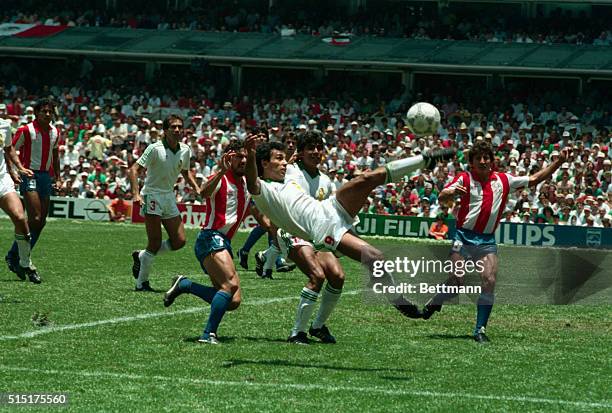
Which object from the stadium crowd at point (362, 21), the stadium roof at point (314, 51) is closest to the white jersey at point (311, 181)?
the stadium roof at point (314, 51)

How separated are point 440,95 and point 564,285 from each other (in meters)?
21.2

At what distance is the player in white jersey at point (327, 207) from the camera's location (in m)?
9.39

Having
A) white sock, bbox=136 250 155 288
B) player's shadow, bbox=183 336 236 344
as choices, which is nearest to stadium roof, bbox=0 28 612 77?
white sock, bbox=136 250 155 288

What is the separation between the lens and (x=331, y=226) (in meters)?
9.66

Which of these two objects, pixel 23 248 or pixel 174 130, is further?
pixel 23 248

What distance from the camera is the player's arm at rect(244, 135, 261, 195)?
9461 millimetres

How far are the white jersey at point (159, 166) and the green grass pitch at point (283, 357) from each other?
134 cm

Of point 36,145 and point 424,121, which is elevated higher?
point 424,121

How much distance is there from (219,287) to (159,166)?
4384 millimetres

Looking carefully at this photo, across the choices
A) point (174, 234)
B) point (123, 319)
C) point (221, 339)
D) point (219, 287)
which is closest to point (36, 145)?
point (174, 234)

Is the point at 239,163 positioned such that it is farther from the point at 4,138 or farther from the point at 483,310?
the point at 4,138

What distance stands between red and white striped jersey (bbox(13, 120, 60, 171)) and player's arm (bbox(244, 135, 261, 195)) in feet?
20.6

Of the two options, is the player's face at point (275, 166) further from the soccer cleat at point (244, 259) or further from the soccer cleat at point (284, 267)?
the soccer cleat at point (244, 259)

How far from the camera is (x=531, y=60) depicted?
39000mm
